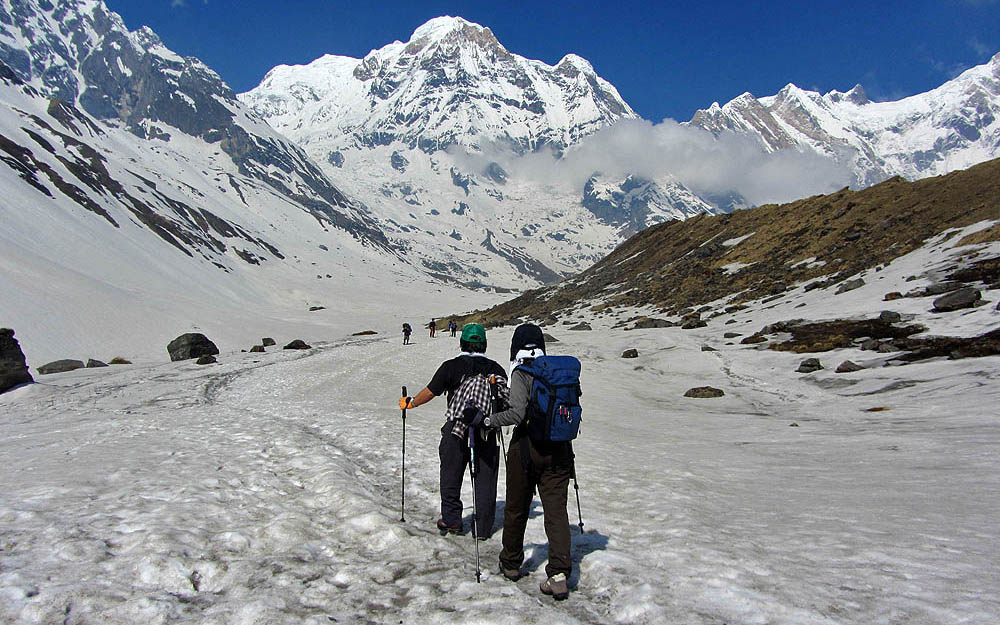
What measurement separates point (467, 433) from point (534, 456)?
4.60 ft

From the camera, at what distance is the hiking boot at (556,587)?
4.86 m

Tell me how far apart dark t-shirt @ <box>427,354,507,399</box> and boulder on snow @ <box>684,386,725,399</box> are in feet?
49.0

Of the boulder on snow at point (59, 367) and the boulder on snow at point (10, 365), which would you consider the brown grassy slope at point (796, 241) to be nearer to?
the boulder on snow at point (10, 365)

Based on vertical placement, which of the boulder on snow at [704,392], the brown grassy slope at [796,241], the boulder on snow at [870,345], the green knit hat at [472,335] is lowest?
the boulder on snow at [704,392]

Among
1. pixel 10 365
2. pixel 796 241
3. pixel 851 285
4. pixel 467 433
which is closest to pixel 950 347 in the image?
pixel 851 285

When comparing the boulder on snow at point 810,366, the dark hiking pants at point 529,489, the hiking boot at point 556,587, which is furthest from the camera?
the boulder on snow at point 810,366

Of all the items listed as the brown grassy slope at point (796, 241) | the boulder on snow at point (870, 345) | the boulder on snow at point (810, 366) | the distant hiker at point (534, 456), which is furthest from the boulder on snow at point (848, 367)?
the brown grassy slope at point (796, 241)

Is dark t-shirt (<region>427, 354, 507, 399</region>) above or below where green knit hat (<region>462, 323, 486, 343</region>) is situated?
below

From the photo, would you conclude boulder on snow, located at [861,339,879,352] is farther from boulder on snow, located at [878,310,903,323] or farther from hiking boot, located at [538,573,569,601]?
hiking boot, located at [538,573,569,601]

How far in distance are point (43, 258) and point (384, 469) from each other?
188ft

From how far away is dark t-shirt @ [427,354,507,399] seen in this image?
22.0 ft

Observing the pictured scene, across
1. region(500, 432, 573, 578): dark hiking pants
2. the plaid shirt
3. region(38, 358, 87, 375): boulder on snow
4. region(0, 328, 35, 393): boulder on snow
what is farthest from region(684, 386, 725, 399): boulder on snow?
region(38, 358, 87, 375): boulder on snow

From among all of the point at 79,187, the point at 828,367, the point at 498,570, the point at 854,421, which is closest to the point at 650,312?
the point at 828,367

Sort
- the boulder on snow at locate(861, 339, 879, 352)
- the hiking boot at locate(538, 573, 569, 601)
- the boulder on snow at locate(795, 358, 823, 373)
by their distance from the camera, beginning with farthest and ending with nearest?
the boulder on snow at locate(861, 339, 879, 352) → the boulder on snow at locate(795, 358, 823, 373) → the hiking boot at locate(538, 573, 569, 601)
